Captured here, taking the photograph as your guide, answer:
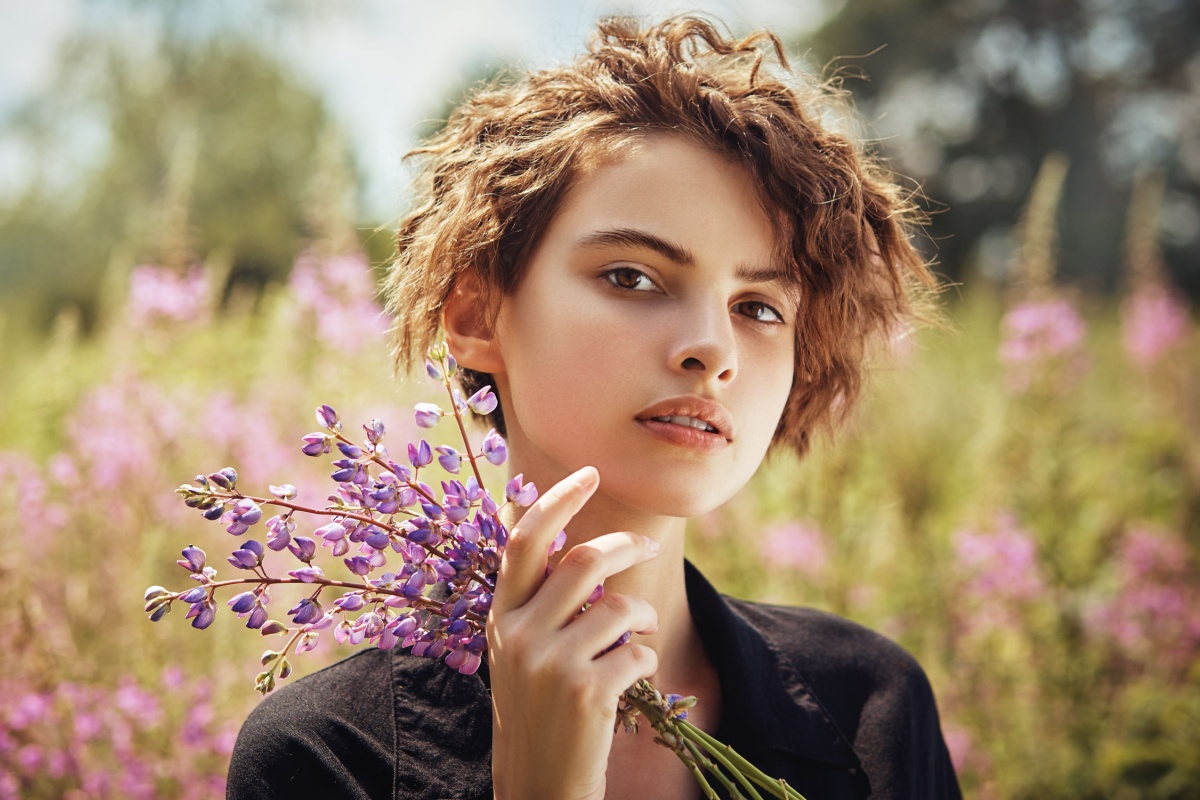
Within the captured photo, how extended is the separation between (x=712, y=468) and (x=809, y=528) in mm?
1750

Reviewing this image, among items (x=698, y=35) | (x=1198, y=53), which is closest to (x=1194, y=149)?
(x=1198, y=53)

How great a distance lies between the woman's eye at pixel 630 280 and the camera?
1.18m

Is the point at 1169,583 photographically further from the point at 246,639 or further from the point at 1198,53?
the point at 1198,53

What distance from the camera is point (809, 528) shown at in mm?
2820

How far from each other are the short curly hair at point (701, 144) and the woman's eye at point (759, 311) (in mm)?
62

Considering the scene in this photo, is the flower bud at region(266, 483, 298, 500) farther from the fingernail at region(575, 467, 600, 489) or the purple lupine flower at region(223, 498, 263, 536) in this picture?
the fingernail at region(575, 467, 600, 489)

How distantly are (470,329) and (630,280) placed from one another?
0.28 m

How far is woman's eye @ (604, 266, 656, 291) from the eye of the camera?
1.18 m

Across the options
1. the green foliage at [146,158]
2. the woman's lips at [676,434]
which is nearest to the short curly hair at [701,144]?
the woman's lips at [676,434]

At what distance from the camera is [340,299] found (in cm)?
287

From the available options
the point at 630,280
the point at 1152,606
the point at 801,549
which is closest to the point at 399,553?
the point at 630,280

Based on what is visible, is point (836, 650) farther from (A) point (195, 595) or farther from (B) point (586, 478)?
(A) point (195, 595)

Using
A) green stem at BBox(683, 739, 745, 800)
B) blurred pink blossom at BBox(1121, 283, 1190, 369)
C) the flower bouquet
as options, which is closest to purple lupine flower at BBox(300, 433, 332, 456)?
the flower bouquet

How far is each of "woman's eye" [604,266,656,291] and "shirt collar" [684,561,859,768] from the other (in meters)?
0.51
